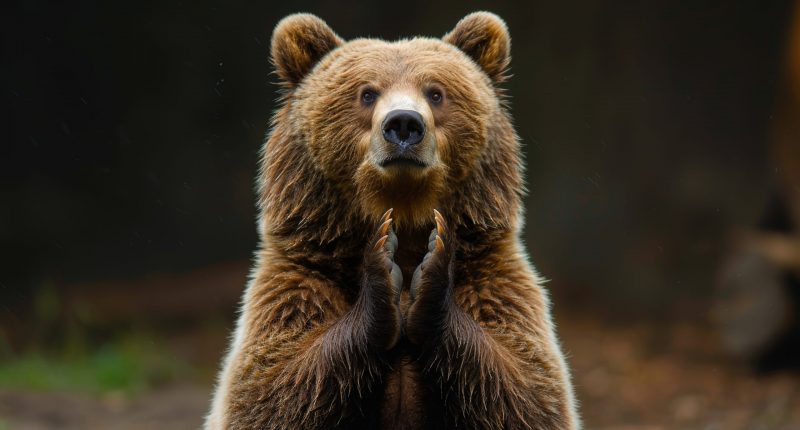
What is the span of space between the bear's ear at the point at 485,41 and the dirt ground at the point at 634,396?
15.1ft

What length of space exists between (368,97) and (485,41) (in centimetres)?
81

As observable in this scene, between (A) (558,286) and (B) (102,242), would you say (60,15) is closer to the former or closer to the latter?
(B) (102,242)

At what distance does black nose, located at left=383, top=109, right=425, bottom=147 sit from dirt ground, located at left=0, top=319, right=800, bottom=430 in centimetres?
517

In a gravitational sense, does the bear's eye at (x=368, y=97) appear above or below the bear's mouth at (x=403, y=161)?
above

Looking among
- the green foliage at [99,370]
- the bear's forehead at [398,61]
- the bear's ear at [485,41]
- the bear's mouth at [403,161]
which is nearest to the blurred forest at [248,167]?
the green foliage at [99,370]

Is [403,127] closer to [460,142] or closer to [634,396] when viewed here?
[460,142]

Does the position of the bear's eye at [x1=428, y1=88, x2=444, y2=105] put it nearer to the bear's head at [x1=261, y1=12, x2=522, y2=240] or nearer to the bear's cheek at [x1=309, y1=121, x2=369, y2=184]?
the bear's head at [x1=261, y1=12, x2=522, y2=240]

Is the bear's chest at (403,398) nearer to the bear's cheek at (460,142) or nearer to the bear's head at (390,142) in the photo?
the bear's head at (390,142)

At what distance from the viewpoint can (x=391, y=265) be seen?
397 centimetres

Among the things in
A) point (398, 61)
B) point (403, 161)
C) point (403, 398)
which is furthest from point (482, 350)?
point (398, 61)

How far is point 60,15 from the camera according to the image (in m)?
11.6

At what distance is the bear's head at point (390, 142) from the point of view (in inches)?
163

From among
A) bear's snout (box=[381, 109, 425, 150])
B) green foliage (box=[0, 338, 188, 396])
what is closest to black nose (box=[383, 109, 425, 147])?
bear's snout (box=[381, 109, 425, 150])

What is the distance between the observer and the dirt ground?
8.82m
